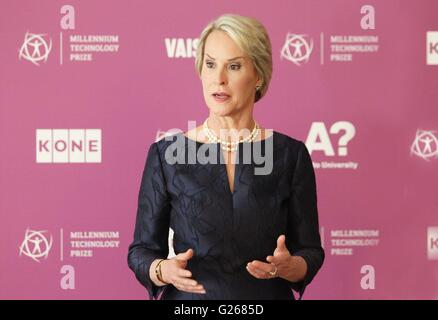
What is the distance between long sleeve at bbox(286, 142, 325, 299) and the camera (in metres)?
1.66

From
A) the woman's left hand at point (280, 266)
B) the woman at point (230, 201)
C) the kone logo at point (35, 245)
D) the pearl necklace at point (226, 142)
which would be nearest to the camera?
the woman's left hand at point (280, 266)

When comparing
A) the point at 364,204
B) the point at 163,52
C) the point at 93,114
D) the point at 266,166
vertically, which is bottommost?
the point at 364,204

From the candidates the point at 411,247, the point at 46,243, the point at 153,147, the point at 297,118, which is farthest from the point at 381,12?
the point at 46,243

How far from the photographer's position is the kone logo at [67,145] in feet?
8.80

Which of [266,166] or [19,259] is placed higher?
[266,166]

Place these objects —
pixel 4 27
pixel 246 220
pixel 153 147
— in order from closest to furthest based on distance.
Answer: pixel 246 220, pixel 153 147, pixel 4 27

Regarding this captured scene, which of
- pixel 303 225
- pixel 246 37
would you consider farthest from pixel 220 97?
pixel 303 225

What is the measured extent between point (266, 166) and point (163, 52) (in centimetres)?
119

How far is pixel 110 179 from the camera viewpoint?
2697mm

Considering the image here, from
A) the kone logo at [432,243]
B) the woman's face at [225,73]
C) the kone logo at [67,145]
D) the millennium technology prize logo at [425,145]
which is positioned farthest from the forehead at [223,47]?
the kone logo at [432,243]

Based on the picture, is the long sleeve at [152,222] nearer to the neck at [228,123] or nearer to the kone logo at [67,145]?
the neck at [228,123]

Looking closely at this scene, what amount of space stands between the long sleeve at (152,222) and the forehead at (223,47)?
31 cm

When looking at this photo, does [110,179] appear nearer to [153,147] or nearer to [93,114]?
[93,114]

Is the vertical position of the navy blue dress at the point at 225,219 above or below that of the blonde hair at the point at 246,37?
below
